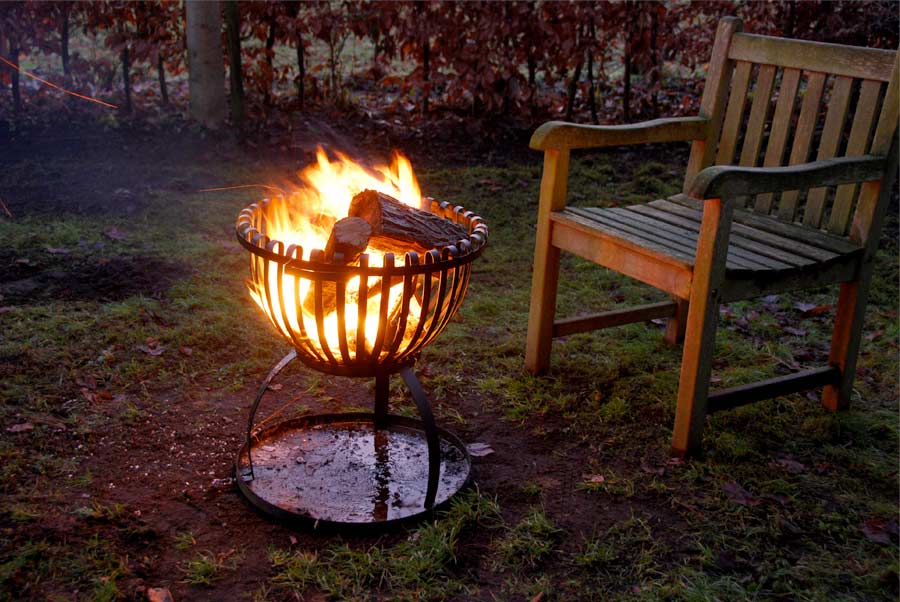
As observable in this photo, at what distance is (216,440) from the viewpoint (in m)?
2.84

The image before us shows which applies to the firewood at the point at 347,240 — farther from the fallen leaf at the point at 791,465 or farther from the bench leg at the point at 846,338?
the bench leg at the point at 846,338

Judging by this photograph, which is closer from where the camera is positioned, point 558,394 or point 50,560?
point 50,560

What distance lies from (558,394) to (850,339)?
105 centimetres

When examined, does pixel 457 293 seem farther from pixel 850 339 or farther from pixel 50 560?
pixel 850 339

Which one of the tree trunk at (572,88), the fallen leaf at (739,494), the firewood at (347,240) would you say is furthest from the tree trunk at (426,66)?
the fallen leaf at (739,494)

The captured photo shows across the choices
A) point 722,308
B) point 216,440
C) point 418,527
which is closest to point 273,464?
point 216,440

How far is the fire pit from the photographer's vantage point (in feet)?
7.50

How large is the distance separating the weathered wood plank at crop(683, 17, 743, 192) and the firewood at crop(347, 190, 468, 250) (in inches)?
54.4

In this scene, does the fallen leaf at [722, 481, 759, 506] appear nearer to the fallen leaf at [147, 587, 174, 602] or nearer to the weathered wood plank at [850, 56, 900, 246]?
the weathered wood plank at [850, 56, 900, 246]

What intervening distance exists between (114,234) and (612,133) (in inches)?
106

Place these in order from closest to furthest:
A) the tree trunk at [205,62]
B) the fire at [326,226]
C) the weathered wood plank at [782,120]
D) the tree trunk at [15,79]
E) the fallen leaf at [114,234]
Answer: the fire at [326,226] < the weathered wood plank at [782,120] < the fallen leaf at [114,234] < the tree trunk at [205,62] < the tree trunk at [15,79]

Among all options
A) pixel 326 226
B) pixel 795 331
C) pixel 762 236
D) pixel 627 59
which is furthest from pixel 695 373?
pixel 627 59

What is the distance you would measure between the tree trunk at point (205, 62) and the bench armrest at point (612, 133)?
128 inches

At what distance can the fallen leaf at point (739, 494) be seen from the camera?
258 cm
